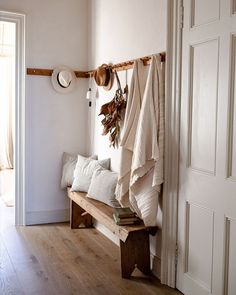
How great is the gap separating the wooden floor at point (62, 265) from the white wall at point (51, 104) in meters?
0.39

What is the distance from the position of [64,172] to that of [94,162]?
1.64 ft

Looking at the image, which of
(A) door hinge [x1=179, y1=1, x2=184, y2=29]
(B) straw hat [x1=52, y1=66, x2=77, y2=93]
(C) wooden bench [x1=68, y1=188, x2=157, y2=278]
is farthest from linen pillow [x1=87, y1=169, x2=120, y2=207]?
(A) door hinge [x1=179, y1=1, x2=184, y2=29]

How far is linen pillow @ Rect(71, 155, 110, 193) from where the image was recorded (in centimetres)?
376

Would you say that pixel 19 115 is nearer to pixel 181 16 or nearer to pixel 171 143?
pixel 171 143

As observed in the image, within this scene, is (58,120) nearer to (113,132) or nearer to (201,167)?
(113,132)

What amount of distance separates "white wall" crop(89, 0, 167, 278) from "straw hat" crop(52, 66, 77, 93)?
0.26 metres

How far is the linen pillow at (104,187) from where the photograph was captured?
3.33 meters

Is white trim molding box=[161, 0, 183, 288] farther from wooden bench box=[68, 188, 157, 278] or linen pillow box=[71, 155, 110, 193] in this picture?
linen pillow box=[71, 155, 110, 193]

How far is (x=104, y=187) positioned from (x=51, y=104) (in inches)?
50.4

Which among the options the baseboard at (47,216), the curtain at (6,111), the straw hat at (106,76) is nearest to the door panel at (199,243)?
the straw hat at (106,76)

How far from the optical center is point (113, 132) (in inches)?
Result: 138

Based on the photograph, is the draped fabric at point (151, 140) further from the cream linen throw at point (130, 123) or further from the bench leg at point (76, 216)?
the bench leg at point (76, 216)

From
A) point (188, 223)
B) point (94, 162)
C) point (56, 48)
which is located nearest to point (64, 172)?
point (94, 162)

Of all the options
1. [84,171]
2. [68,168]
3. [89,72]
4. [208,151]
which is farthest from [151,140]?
[89,72]
